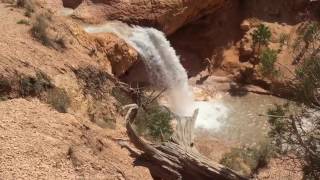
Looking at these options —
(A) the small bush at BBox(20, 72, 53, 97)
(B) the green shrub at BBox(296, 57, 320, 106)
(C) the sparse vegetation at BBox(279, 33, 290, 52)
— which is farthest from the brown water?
(A) the small bush at BBox(20, 72, 53, 97)

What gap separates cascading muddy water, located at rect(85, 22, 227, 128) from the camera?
17.6 m

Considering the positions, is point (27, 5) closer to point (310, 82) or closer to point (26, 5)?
point (26, 5)

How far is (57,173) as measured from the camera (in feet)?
25.0

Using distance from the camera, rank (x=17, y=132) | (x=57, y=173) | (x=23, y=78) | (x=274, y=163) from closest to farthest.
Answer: (x=57, y=173) → (x=17, y=132) → (x=23, y=78) → (x=274, y=163)

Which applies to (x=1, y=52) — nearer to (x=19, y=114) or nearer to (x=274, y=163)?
(x=19, y=114)

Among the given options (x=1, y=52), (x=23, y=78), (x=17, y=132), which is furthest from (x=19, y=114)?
(x=1, y=52)

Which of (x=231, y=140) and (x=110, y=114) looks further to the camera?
(x=231, y=140)

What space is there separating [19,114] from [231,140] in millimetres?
8964

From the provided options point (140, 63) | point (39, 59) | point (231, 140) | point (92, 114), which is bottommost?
point (231, 140)

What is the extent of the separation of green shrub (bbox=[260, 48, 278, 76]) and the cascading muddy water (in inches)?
92.1

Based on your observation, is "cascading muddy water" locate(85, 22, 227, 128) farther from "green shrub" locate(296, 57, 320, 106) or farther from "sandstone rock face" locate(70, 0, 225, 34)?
"green shrub" locate(296, 57, 320, 106)

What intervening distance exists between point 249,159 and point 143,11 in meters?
7.08

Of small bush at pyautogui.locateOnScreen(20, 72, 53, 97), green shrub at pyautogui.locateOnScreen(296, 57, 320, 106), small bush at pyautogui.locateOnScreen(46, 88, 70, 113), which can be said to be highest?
green shrub at pyautogui.locateOnScreen(296, 57, 320, 106)

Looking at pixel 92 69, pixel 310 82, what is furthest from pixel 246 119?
pixel 310 82
